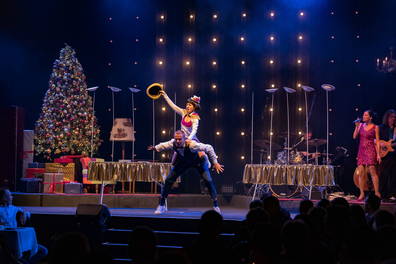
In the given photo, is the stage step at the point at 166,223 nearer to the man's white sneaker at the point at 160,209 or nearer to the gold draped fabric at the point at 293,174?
the man's white sneaker at the point at 160,209

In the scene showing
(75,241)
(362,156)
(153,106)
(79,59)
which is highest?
(79,59)

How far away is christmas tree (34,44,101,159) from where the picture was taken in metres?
14.5

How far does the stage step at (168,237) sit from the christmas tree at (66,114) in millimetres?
6462

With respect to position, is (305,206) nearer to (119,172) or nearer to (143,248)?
(143,248)

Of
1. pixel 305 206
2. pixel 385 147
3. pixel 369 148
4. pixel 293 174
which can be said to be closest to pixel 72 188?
pixel 293 174

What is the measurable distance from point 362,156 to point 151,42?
668 centimetres

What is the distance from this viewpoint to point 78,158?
1380cm

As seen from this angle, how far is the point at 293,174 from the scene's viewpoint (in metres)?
9.77

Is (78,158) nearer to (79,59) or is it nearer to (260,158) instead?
(79,59)

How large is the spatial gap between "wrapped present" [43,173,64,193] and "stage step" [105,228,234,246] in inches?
174

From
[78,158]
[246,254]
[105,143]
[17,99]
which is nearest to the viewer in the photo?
[246,254]

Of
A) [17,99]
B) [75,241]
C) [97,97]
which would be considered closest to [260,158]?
[97,97]

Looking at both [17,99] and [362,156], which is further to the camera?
[17,99]

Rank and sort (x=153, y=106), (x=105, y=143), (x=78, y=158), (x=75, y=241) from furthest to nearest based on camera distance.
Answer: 1. (x=105, y=143)
2. (x=78, y=158)
3. (x=153, y=106)
4. (x=75, y=241)
